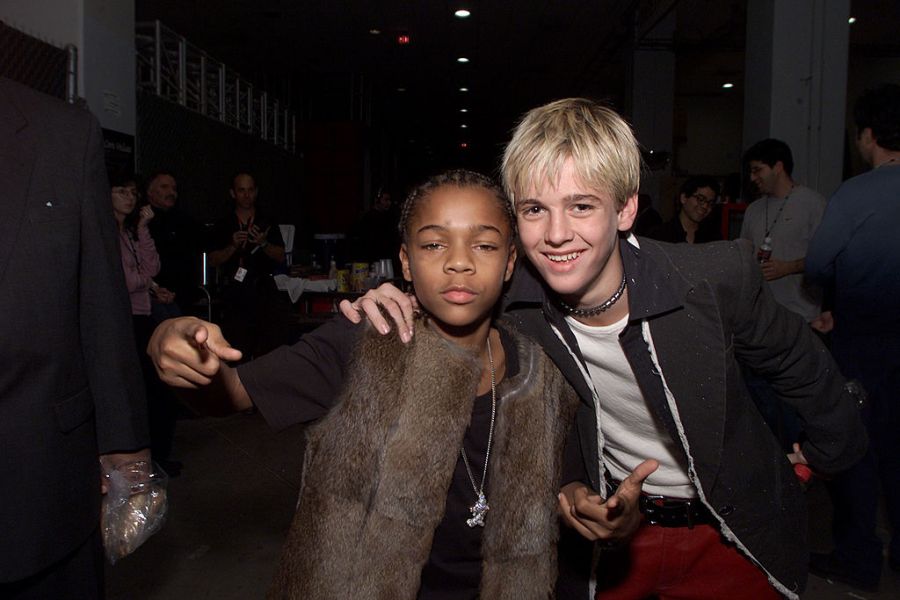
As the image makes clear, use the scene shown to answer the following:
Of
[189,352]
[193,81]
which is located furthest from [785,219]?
[193,81]

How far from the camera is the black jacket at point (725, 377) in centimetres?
161

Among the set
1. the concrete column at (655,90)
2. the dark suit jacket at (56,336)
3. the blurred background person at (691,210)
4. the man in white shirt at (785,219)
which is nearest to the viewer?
the dark suit jacket at (56,336)

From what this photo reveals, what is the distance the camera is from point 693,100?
52.9 ft

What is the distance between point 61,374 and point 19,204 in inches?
15.1

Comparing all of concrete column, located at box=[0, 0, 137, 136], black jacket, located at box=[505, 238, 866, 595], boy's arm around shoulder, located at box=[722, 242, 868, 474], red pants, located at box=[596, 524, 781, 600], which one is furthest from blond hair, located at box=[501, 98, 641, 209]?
concrete column, located at box=[0, 0, 137, 136]

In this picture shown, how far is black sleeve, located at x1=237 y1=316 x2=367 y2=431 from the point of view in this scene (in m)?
1.52

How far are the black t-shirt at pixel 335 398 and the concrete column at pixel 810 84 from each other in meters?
4.95

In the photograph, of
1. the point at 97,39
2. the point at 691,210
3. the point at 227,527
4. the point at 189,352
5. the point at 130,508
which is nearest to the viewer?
the point at 189,352

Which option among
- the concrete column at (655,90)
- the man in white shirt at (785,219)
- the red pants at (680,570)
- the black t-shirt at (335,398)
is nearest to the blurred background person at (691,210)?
the man in white shirt at (785,219)

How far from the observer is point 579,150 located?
1.63 metres

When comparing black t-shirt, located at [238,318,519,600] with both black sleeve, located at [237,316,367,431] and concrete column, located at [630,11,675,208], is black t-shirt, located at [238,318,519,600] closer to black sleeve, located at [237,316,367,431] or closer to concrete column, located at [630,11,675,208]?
black sleeve, located at [237,316,367,431]

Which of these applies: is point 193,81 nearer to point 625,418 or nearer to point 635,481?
point 625,418

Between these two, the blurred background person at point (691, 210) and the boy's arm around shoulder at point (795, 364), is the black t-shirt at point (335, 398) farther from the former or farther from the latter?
the blurred background person at point (691, 210)

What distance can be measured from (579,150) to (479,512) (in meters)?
0.92
